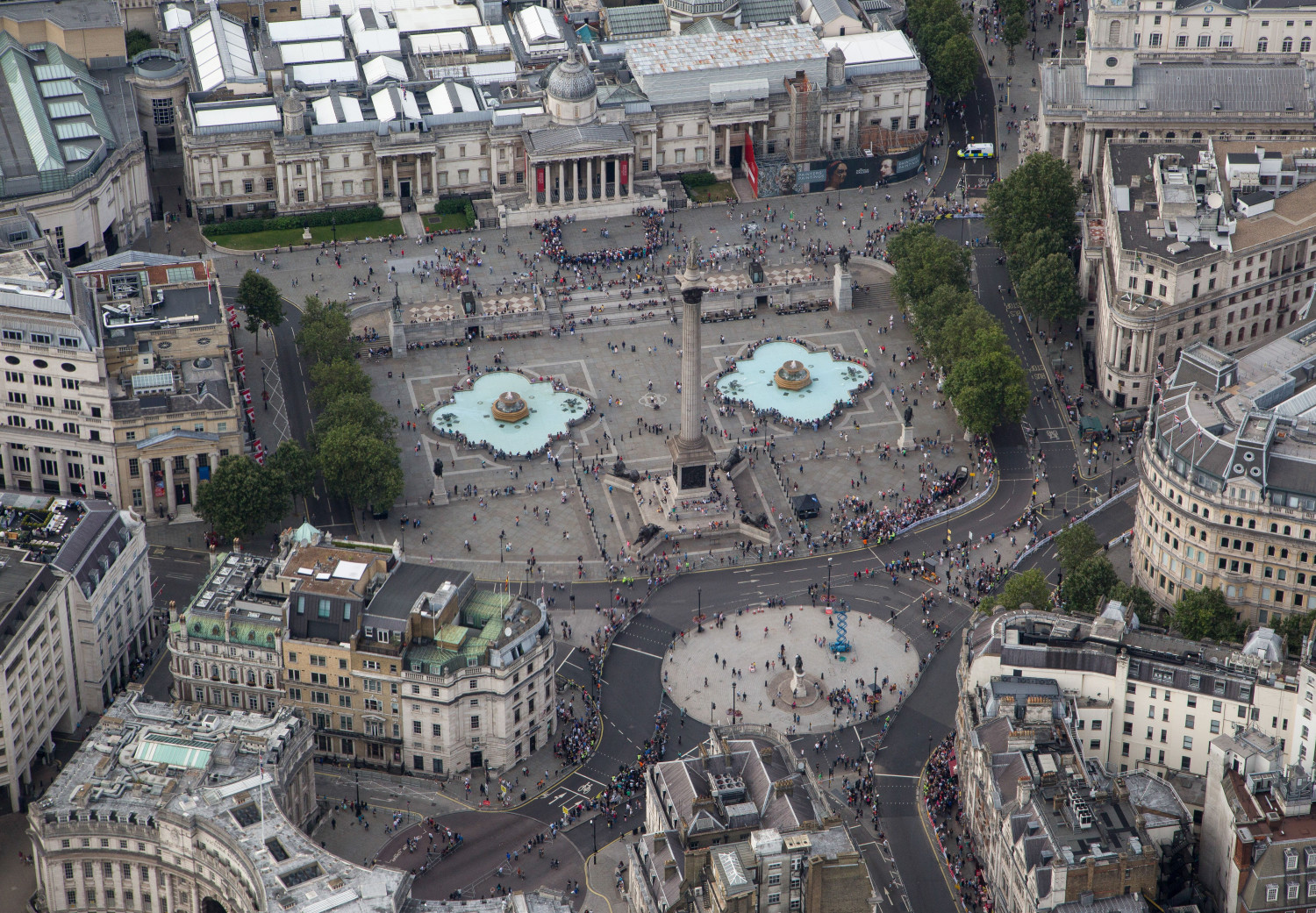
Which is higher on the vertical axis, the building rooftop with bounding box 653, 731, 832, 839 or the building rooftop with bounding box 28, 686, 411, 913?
the building rooftop with bounding box 653, 731, 832, 839

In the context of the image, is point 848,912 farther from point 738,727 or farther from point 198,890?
point 198,890

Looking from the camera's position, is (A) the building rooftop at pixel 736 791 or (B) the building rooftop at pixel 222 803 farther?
(B) the building rooftop at pixel 222 803

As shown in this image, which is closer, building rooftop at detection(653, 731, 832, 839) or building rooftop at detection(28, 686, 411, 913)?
building rooftop at detection(653, 731, 832, 839)

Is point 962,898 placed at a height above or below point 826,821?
below

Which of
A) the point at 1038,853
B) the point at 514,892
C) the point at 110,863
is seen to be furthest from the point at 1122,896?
the point at 110,863

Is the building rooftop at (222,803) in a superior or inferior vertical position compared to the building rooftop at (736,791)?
inferior

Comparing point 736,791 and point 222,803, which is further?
point 222,803

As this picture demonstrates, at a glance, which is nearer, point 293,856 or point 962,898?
point 293,856

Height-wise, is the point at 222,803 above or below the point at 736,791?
below
